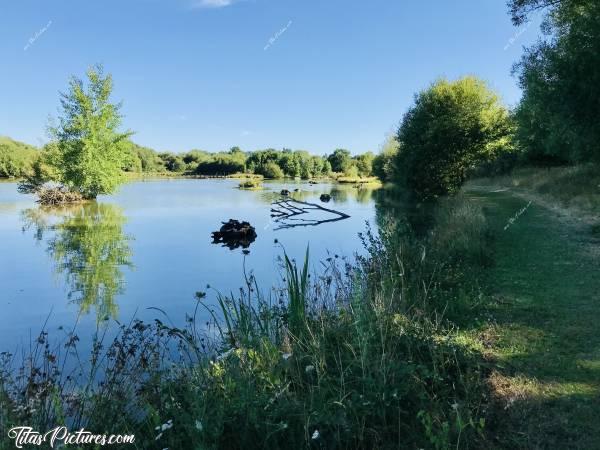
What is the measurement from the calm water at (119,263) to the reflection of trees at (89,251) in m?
0.03

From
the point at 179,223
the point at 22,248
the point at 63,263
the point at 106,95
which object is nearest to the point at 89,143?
the point at 106,95

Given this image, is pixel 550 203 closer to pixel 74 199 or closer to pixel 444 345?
pixel 444 345

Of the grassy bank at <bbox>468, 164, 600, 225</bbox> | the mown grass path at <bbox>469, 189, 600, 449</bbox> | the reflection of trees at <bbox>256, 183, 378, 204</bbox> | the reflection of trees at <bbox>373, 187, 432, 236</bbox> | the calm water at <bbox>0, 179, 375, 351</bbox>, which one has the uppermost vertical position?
the grassy bank at <bbox>468, 164, 600, 225</bbox>

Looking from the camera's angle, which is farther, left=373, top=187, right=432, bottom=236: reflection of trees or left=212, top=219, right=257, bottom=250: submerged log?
left=212, top=219, right=257, bottom=250: submerged log

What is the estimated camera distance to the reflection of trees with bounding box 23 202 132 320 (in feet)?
36.0

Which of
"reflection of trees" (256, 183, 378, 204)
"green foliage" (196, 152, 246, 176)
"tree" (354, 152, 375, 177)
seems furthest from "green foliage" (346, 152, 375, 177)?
"reflection of trees" (256, 183, 378, 204)

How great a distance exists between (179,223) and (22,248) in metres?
10.1

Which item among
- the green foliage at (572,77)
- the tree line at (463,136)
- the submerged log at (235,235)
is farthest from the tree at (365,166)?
the green foliage at (572,77)

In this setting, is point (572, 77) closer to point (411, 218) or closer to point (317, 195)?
point (411, 218)

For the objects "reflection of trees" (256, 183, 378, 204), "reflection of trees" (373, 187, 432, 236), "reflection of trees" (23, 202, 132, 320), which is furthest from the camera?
"reflection of trees" (256, 183, 378, 204)

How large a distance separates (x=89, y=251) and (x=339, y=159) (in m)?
155

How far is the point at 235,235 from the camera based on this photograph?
20.0 metres

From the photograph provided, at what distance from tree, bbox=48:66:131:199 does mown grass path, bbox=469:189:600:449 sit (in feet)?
119

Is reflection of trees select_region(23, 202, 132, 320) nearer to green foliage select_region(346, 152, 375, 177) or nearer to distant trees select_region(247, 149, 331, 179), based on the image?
green foliage select_region(346, 152, 375, 177)
